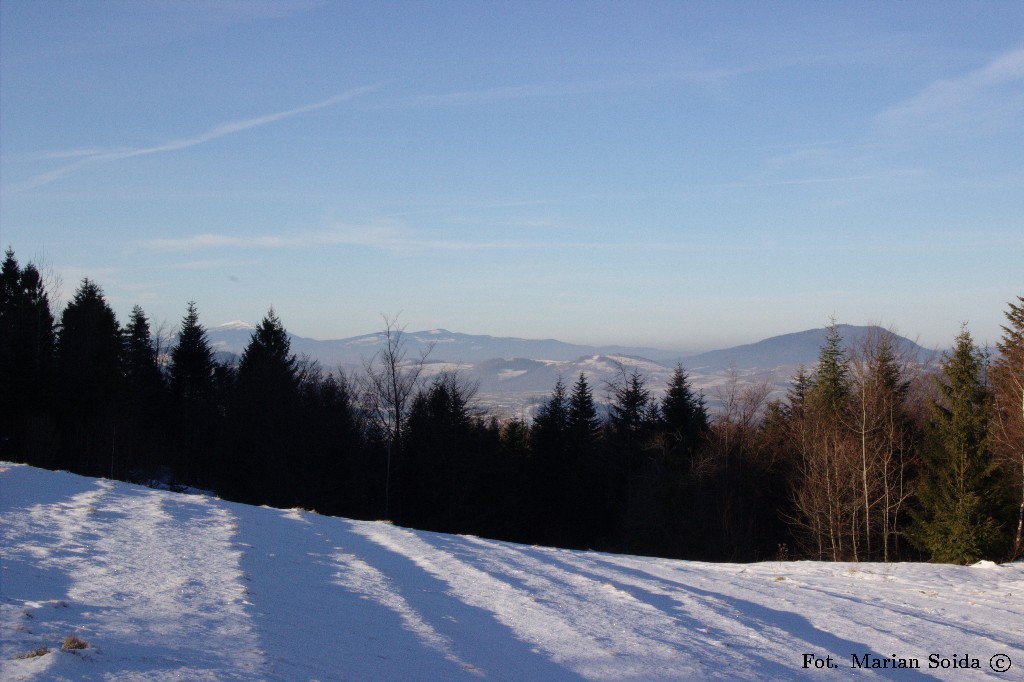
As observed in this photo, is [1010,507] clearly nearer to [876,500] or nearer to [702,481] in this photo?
[876,500]

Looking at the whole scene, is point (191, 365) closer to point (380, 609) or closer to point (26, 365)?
point (26, 365)

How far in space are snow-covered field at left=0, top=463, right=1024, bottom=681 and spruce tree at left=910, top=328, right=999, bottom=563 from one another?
1400 cm

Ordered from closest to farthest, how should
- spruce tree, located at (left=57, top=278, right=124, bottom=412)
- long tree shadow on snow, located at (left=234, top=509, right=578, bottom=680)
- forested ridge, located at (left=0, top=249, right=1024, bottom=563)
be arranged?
long tree shadow on snow, located at (left=234, top=509, right=578, bottom=680)
forested ridge, located at (left=0, top=249, right=1024, bottom=563)
spruce tree, located at (left=57, top=278, right=124, bottom=412)

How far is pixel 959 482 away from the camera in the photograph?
2558 centimetres

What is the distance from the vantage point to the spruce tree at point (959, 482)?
2508 centimetres

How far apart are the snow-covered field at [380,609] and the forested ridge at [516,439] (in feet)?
63.0

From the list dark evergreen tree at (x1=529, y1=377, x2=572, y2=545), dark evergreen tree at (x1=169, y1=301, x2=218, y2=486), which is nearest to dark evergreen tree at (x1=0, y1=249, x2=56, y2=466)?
dark evergreen tree at (x1=169, y1=301, x2=218, y2=486)

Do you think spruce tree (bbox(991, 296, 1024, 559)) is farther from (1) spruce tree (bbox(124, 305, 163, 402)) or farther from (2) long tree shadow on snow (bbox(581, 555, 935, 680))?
(1) spruce tree (bbox(124, 305, 163, 402))

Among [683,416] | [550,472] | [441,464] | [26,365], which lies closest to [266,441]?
[441,464]

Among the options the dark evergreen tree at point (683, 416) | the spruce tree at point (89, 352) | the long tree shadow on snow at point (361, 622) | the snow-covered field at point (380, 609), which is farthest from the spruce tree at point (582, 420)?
the long tree shadow on snow at point (361, 622)

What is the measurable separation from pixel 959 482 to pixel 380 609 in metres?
24.8

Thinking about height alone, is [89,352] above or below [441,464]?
above

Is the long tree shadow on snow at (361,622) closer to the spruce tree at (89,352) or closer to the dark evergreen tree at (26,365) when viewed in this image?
the dark evergreen tree at (26,365)

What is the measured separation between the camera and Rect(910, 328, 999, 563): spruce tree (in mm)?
25078
